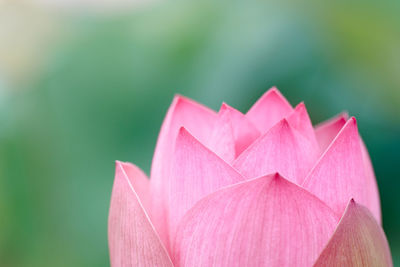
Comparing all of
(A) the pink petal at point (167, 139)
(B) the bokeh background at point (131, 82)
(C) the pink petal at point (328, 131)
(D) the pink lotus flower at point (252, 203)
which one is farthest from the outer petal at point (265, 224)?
(B) the bokeh background at point (131, 82)

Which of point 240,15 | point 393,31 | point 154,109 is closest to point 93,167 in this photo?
point 154,109

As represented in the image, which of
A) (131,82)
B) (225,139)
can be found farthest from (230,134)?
(131,82)

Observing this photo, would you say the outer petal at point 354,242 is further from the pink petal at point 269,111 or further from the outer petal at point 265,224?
the pink petal at point 269,111

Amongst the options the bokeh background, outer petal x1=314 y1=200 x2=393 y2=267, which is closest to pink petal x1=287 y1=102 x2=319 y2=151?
outer petal x1=314 y1=200 x2=393 y2=267

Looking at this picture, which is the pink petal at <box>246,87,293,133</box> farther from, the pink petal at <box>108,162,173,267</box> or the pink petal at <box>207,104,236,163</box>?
the pink petal at <box>108,162,173,267</box>

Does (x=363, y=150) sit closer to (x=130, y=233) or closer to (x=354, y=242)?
(x=354, y=242)
